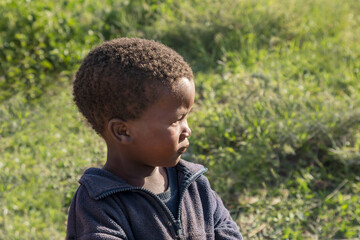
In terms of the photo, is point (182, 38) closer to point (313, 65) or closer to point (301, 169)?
point (313, 65)

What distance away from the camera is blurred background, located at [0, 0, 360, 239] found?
329 centimetres

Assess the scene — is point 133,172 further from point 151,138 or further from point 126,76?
point 126,76

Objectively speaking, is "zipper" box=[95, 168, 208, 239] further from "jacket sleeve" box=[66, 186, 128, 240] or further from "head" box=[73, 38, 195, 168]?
"head" box=[73, 38, 195, 168]

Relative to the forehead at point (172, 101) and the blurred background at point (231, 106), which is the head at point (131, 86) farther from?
the blurred background at point (231, 106)

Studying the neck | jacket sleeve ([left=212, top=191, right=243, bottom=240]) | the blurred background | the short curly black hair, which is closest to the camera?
the short curly black hair

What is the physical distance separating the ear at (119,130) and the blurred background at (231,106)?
4.63 ft

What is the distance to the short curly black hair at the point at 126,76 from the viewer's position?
1.86m

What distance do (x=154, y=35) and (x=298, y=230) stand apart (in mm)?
2483

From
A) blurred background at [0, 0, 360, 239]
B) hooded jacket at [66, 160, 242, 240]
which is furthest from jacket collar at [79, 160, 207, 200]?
blurred background at [0, 0, 360, 239]

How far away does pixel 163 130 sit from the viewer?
1.93 meters

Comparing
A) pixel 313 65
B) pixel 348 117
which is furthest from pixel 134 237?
pixel 313 65

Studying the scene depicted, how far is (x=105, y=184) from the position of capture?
1.94m

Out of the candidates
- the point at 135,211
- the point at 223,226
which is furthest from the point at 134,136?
the point at 223,226

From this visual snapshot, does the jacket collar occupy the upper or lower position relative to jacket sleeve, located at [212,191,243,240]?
upper
